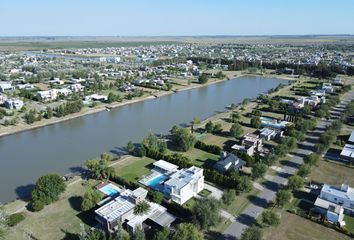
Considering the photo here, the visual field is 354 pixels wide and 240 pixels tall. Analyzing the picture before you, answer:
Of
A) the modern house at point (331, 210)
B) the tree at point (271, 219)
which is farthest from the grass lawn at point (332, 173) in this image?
the tree at point (271, 219)

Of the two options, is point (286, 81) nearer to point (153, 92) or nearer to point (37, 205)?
point (153, 92)

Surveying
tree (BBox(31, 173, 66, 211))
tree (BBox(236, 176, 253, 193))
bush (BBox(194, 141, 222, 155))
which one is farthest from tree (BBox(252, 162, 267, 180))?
tree (BBox(31, 173, 66, 211))

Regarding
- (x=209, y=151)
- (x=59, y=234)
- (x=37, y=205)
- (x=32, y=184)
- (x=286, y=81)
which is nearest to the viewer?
(x=59, y=234)

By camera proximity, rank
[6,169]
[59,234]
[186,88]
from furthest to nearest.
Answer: [186,88], [6,169], [59,234]

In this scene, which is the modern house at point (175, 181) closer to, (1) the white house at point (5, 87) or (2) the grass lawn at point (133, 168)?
(2) the grass lawn at point (133, 168)

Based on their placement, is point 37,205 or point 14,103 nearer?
point 37,205

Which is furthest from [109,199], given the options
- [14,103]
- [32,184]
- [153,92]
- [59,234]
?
[153,92]

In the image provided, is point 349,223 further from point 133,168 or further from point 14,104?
point 14,104
